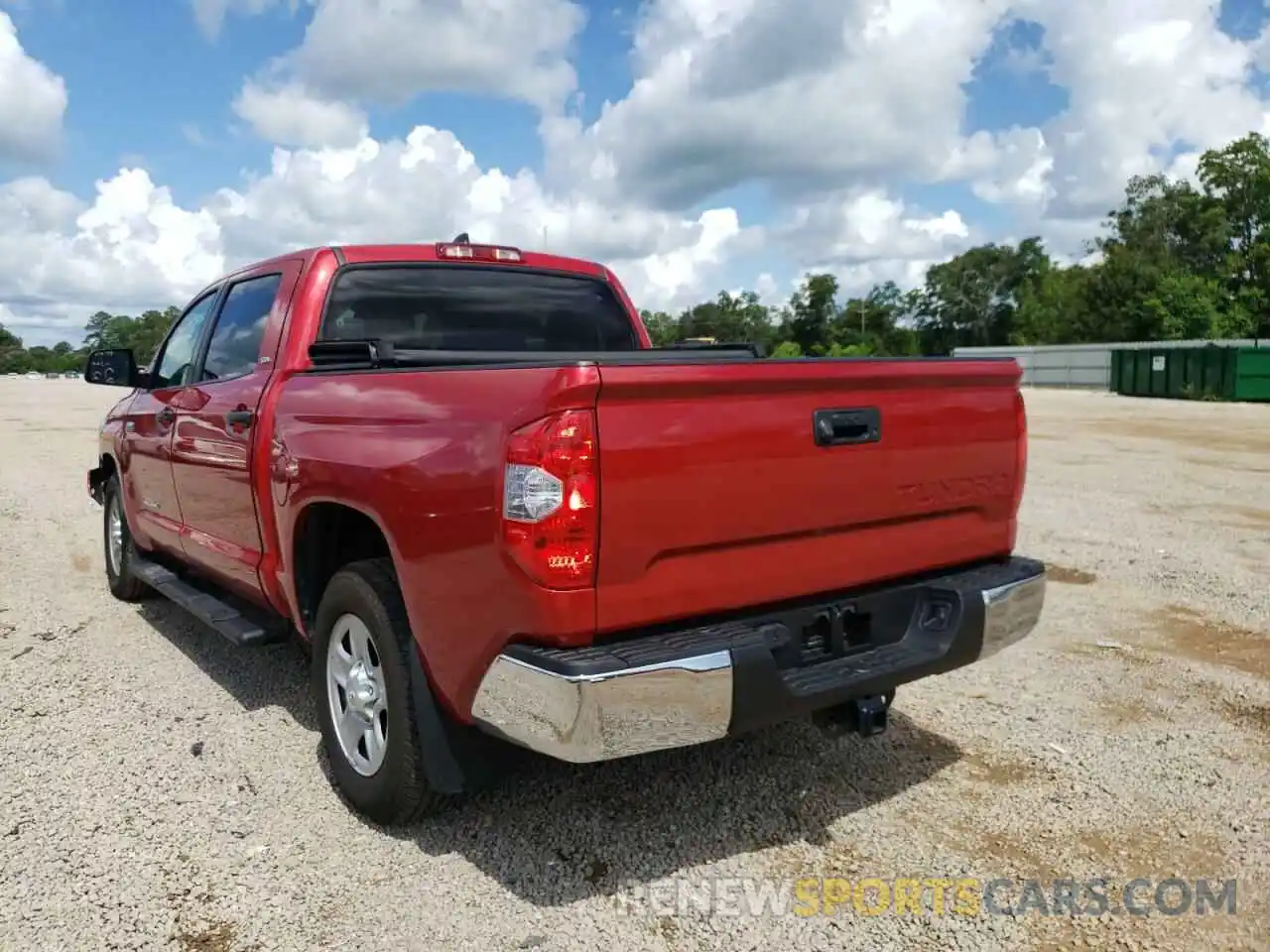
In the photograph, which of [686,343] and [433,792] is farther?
[686,343]

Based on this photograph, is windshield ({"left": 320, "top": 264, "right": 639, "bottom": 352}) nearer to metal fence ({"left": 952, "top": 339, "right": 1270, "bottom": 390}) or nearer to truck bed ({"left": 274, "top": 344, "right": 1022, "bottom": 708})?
truck bed ({"left": 274, "top": 344, "right": 1022, "bottom": 708})

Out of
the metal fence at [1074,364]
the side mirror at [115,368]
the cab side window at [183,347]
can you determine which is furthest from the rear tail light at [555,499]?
the metal fence at [1074,364]

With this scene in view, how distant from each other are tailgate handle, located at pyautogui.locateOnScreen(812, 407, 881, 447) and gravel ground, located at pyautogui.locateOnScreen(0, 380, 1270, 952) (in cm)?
130

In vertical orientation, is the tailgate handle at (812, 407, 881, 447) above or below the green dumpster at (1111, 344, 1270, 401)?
above

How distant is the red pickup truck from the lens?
265 cm

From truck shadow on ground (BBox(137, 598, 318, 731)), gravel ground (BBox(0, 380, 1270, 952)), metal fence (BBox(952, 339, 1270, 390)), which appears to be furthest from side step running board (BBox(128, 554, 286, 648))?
metal fence (BBox(952, 339, 1270, 390))

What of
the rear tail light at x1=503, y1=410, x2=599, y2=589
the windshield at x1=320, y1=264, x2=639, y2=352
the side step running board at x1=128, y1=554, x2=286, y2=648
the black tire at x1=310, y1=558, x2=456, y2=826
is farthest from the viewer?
the windshield at x1=320, y1=264, x2=639, y2=352

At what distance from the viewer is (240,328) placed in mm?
4781

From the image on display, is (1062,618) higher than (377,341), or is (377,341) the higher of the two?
(377,341)

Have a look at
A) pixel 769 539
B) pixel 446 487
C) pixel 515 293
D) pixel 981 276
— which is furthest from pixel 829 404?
pixel 981 276

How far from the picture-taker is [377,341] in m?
3.87

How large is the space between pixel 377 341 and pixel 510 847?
1.86 metres

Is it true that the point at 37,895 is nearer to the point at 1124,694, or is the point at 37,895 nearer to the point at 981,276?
the point at 1124,694

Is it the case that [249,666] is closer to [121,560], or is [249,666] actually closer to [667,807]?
[121,560]
